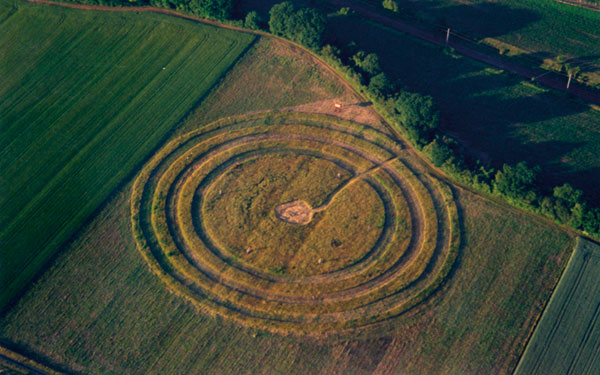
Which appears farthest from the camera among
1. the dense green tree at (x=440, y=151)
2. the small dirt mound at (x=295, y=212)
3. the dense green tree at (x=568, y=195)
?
the small dirt mound at (x=295, y=212)

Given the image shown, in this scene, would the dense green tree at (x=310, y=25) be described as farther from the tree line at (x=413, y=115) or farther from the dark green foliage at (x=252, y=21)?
the dark green foliage at (x=252, y=21)

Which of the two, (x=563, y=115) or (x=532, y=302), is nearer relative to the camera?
(x=532, y=302)

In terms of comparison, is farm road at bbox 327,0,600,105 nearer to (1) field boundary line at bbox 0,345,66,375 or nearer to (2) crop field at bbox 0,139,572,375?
(2) crop field at bbox 0,139,572,375

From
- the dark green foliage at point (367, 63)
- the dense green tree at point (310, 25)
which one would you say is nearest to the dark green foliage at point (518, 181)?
the dark green foliage at point (367, 63)

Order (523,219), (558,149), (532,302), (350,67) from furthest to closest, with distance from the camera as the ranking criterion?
(350,67), (558,149), (523,219), (532,302)

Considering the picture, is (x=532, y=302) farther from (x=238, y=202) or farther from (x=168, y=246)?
(x=168, y=246)

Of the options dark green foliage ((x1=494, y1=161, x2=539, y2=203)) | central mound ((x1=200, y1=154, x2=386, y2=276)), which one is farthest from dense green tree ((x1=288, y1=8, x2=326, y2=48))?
dark green foliage ((x1=494, y1=161, x2=539, y2=203))

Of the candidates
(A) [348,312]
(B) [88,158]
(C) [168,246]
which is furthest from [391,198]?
(B) [88,158]
